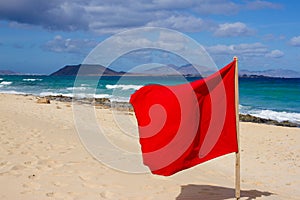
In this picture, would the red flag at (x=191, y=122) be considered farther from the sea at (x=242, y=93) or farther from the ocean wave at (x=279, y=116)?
the ocean wave at (x=279, y=116)

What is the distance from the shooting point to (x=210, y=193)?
6.18m

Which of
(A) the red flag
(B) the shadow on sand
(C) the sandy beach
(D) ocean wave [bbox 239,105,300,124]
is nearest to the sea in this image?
(D) ocean wave [bbox 239,105,300,124]

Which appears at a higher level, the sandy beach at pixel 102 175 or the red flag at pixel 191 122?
the red flag at pixel 191 122

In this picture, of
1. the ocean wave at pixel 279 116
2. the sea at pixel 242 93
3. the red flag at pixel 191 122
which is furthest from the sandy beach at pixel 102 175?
the ocean wave at pixel 279 116

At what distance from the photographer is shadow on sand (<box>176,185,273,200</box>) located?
5960 millimetres

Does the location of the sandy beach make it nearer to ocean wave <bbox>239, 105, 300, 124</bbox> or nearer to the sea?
the sea

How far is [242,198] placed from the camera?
5867 mm

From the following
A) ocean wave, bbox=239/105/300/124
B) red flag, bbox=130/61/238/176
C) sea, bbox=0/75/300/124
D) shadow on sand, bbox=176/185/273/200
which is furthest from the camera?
sea, bbox=0/75/300/124

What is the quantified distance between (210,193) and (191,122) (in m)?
1.50

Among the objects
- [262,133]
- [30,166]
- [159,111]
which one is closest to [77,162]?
[30,166]

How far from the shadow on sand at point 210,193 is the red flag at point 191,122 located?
88 centimetres

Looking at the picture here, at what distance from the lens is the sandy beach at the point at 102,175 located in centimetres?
598

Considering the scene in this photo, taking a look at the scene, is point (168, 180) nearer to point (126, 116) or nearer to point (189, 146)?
point (189, 146)

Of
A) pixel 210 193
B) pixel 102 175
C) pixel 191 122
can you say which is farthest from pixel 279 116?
pixel 191 122
